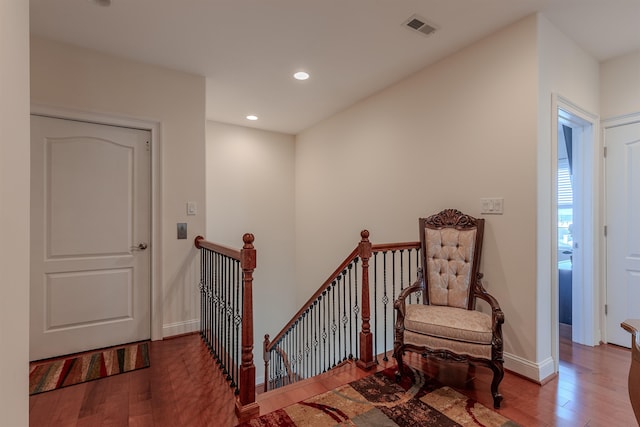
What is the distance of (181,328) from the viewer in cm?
306

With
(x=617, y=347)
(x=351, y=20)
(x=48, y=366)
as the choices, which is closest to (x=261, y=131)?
(x=351, y=20)

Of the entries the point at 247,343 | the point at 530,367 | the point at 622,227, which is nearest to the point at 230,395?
the point at 247,343

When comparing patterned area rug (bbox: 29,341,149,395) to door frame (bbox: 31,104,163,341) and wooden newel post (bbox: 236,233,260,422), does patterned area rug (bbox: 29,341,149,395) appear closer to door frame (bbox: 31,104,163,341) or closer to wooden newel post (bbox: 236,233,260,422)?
door frame (bbox: 31,104,163,341)

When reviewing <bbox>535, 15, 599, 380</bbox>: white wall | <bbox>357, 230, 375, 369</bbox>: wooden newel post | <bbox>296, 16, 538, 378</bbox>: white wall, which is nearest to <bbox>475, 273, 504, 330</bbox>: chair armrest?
<bbox>296, 16, 538, 378</bbox>: white wall

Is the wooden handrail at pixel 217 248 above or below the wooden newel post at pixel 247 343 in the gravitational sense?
above

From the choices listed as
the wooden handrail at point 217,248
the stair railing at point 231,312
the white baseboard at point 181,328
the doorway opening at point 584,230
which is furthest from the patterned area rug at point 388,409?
the doorway opening at point 584,230

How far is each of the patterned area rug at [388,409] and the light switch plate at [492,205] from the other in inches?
53.5

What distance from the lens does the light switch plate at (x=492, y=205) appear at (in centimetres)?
244

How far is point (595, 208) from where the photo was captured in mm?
2951

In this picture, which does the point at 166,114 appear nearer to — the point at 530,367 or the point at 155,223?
the point at 155,223

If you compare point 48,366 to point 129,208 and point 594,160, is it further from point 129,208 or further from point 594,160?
point 594,160

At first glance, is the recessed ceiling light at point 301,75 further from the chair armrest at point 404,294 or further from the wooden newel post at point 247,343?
the chair armrest at point 404,294

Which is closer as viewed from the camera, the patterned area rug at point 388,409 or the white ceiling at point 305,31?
the patterned area rug at point 388,409

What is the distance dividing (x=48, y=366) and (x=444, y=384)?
298cm
